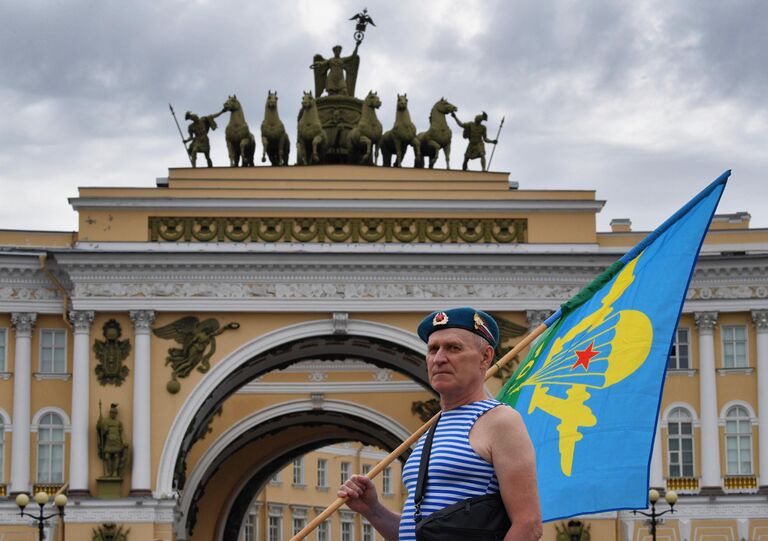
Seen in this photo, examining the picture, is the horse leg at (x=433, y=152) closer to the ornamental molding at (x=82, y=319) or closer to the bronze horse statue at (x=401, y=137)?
the bronze horse statue at (x=401, y=137)

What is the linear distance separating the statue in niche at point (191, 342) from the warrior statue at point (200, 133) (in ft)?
13.4

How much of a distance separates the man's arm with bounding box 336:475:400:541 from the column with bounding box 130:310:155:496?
90.9ft

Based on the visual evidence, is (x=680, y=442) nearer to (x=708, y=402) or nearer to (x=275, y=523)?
(x=708, y=402)

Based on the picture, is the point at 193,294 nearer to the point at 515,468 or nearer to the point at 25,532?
the point at 25,532

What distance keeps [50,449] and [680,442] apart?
41.8ft

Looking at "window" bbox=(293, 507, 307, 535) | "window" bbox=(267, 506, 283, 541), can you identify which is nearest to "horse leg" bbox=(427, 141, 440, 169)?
"window" bbox=(267, 506, 283, 541)

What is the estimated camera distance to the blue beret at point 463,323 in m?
6.39

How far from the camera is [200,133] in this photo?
37.7 metres

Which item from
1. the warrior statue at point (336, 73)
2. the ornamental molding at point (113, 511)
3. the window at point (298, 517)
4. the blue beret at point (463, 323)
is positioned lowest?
the blue beret at point (463, 323)

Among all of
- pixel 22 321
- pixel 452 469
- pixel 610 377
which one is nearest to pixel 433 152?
pixel 22 321

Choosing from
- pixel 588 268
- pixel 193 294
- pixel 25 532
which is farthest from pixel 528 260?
pixel 25 532

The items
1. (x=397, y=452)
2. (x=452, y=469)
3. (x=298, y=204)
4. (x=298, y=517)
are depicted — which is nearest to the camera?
(x=452, y=469)

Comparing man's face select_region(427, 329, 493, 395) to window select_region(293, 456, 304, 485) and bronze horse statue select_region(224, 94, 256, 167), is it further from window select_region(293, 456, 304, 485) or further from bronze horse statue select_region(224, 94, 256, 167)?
window select_region(293, 456, 304, 485)

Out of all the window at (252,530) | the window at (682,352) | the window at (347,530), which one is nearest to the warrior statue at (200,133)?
the window at (682,352)
